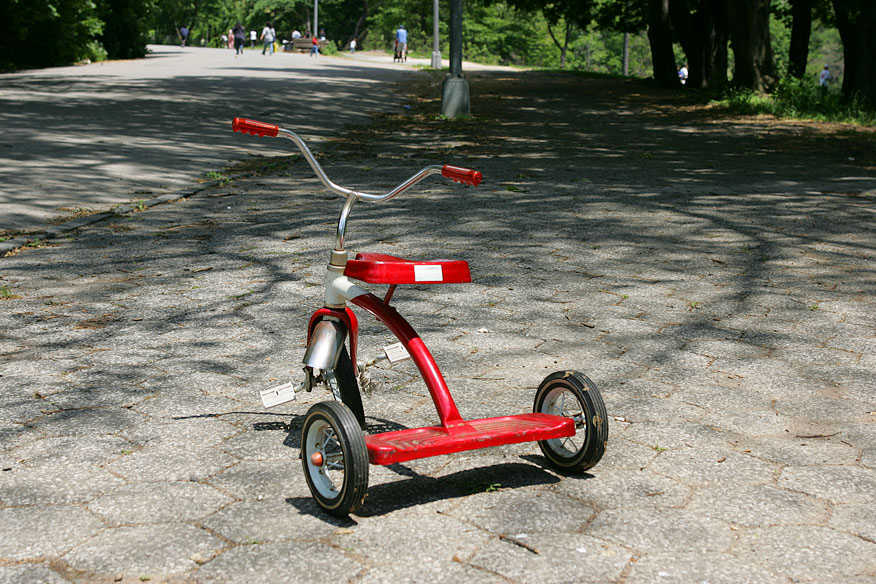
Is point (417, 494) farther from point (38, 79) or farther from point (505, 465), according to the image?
point (38, 79)

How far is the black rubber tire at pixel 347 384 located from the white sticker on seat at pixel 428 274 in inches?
20.2

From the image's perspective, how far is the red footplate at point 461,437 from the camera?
2611mm

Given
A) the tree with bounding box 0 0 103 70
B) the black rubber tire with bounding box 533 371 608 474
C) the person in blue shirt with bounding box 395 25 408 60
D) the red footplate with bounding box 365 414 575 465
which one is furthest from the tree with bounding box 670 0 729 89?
the person in blue shirt with bounding box 395 25 408 60

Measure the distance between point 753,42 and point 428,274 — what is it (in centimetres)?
1624

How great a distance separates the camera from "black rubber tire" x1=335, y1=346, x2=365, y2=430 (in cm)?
311

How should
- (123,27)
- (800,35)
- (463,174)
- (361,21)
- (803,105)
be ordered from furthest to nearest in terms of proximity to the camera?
(361,21)
(123,27)
(800,35)
(803,105)
(463,174)

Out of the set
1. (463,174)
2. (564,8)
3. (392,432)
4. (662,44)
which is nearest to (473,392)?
(392,432)

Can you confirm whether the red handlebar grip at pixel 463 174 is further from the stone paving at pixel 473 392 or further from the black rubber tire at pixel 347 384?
the stone paving at pixel 473 392

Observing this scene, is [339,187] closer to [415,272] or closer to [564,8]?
[415,272]

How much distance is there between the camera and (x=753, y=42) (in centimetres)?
1723

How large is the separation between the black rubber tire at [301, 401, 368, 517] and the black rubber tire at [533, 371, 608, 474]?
711 mm

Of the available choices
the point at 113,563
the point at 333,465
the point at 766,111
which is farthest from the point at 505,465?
the point at 766,111

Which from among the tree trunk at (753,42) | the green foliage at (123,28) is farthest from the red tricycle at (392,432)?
the green foliage at (123,28)

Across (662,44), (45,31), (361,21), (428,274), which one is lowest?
(428,274)
